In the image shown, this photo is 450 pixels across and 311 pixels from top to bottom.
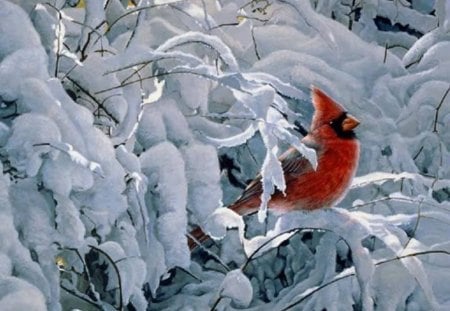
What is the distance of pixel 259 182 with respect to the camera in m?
2.50

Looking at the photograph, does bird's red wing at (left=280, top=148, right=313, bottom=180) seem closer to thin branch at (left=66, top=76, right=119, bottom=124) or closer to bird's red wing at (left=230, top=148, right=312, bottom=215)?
bird's red wing at (left=230, top=148, right=312, bottom=215)

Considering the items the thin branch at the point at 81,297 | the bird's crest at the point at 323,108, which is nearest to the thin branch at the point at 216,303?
the thin branch at the point at 81,297

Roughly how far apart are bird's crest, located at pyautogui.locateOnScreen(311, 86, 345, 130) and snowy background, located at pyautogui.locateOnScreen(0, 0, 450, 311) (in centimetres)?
8

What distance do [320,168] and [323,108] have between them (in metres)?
0.14

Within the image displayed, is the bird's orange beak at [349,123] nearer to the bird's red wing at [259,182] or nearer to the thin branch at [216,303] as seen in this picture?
the bird's red wing at [259,182]

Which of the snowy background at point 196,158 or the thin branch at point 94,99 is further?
Answer: the thin branch at point 94,99

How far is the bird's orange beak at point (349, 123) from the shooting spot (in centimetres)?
258

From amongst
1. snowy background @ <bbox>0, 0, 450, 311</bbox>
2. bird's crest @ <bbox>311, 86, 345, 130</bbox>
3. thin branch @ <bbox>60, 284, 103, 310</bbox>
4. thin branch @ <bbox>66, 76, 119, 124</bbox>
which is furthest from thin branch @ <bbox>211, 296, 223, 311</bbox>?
bird's crest @ <bbox>311, 86, 345, 130</bbox>

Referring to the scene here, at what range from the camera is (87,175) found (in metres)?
1.78

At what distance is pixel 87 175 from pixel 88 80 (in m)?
0.35

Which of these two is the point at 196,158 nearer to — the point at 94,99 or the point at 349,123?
the point at 94,99

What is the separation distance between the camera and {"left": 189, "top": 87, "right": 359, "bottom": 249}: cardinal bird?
252 centimetres

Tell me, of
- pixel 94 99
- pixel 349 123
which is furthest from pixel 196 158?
pixel 349 123

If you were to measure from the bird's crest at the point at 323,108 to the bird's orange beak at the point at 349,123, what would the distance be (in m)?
0.02
